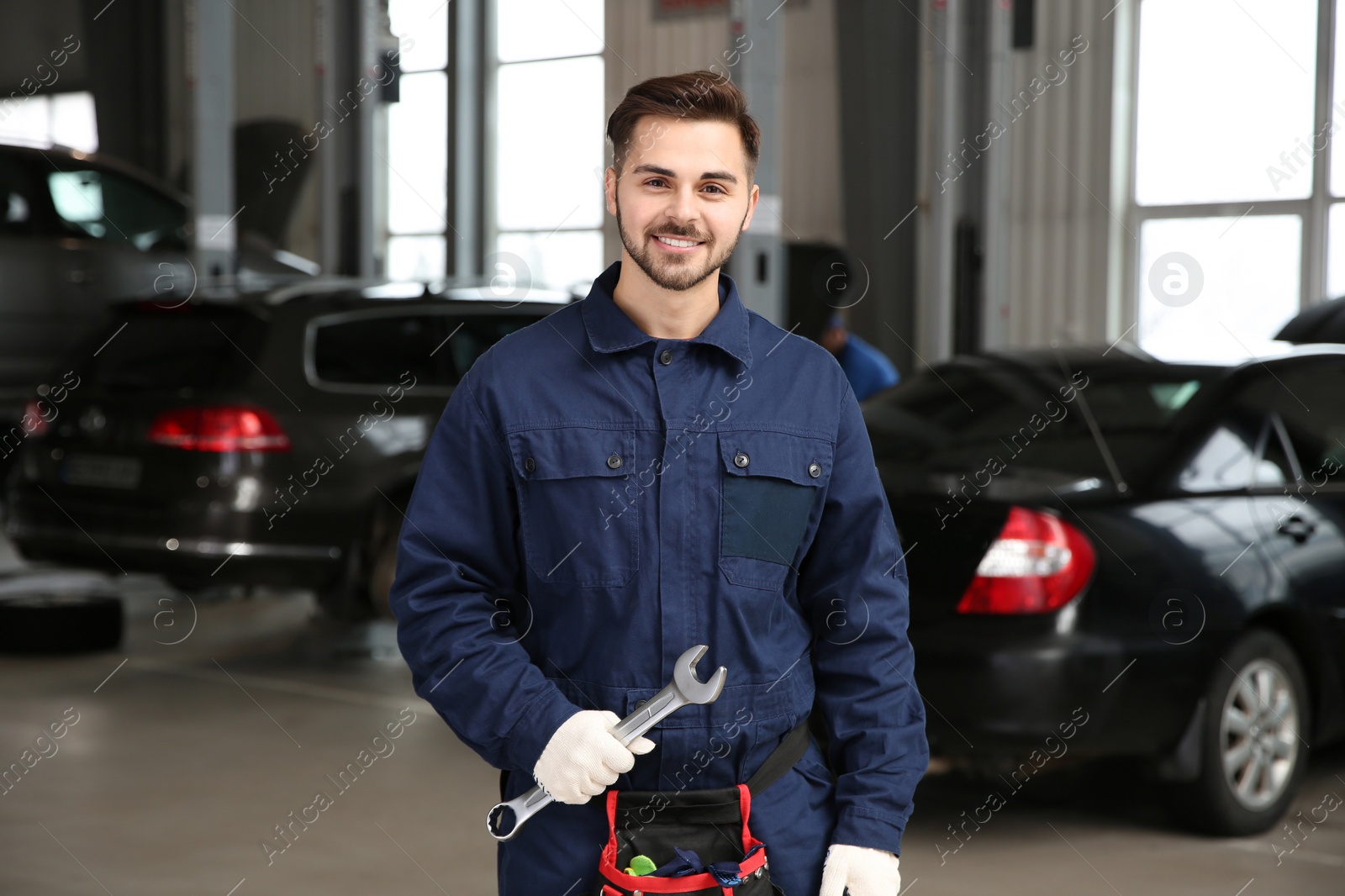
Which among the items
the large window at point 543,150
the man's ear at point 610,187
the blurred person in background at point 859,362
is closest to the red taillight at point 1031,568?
the man's ear at point 610,187

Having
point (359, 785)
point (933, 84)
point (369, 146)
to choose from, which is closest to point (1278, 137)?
point (933, 84)

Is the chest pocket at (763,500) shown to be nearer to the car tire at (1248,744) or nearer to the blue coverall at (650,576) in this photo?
the blue coverall at (650,576)

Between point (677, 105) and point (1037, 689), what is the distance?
228 cm

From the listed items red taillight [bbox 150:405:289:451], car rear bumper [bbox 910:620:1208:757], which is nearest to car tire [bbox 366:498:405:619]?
red taillight [bbox 150:405:289:451]

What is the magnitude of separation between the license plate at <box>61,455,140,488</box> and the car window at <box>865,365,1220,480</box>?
2868 mm

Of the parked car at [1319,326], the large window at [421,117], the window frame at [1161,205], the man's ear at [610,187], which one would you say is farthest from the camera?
the window frame at [1161,205]

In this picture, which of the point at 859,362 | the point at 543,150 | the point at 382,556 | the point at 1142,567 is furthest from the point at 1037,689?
the point at 543,150

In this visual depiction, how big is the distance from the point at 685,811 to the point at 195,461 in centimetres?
411

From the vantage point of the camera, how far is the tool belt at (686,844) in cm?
156

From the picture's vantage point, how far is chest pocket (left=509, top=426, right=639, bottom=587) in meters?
1.59

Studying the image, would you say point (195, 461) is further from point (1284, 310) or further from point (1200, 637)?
point (1284, 310)

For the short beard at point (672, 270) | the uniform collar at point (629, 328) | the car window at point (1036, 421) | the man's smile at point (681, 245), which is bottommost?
the car window at point (1036, 421)

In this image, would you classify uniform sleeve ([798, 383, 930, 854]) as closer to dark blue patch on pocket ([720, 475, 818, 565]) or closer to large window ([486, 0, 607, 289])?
dark blue patch on pocket ([720, 475, 818, 565])

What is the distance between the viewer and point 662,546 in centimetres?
159
